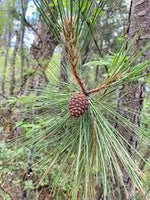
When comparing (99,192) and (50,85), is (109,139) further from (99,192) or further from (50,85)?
(99,192)

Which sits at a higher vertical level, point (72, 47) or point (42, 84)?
point (72, 47)

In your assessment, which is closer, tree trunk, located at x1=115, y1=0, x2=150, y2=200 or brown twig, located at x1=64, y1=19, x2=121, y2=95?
brown twig, located at x1=64, y1=19, x2=121, y2=95

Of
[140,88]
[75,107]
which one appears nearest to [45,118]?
[75,107]

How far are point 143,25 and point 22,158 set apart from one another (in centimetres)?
153

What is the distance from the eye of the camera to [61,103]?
109 centimetres

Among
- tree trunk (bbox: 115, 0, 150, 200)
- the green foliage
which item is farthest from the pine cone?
tree trunk (bbox: 115, 0, 150, 200)

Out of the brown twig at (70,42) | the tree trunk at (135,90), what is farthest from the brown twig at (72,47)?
the tree trunk at (135,90)

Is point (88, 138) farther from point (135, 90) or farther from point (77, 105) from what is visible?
point (135, 90)

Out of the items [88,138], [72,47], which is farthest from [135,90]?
[72,47]

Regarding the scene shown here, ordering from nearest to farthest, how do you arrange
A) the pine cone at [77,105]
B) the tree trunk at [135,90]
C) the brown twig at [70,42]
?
the brown twig at [70,42], the pine cone at [77,105], the tree trunk at [135,90]

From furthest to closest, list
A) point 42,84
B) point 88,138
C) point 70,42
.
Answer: point 42,84, point 88,138, point 70,42

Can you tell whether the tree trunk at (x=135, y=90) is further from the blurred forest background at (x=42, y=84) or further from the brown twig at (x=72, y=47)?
the brown twig at (x=72, y=47)

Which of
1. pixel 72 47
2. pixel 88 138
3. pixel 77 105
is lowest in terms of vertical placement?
pixel 88 138

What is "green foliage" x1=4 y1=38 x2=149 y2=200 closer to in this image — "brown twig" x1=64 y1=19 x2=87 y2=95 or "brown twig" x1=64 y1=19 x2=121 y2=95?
"brown twig" x1=64 y1=19 x2=121 y2=95
